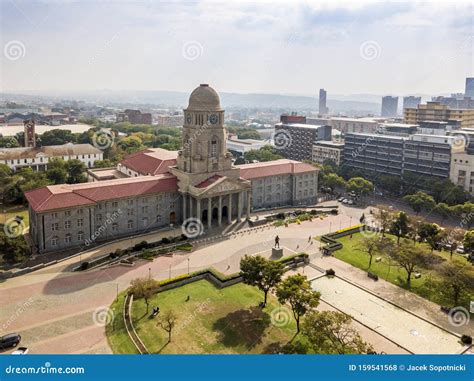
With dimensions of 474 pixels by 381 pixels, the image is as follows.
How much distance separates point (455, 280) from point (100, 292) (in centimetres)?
3819

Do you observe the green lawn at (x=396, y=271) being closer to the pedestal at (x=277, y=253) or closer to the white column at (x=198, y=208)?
the pedestal at (x=277, y=253)

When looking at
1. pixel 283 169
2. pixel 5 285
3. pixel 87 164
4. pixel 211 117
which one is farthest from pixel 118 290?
pixel 87 164

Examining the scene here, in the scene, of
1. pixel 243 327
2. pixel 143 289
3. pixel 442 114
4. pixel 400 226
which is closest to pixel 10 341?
pixel 143 289

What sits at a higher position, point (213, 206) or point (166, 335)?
point (213, 206)

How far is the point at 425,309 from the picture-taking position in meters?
44.1

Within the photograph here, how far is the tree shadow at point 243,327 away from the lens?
120 feet

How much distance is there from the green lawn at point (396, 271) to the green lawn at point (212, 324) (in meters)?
16.6

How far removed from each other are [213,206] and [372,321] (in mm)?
34082

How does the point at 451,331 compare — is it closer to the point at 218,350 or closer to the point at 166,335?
the point at 218,350

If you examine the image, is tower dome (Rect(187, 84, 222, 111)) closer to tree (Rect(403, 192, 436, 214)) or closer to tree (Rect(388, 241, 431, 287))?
tree (Rect(388, 241, 431, 287))

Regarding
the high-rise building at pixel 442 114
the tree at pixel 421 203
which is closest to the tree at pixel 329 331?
the tree at pixel 421 203

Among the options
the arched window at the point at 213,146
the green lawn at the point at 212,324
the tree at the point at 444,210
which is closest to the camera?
the green lawn at the point at 212,324

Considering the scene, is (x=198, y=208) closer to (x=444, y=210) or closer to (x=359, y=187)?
(x=359, y=187)

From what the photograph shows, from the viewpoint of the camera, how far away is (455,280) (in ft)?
141
